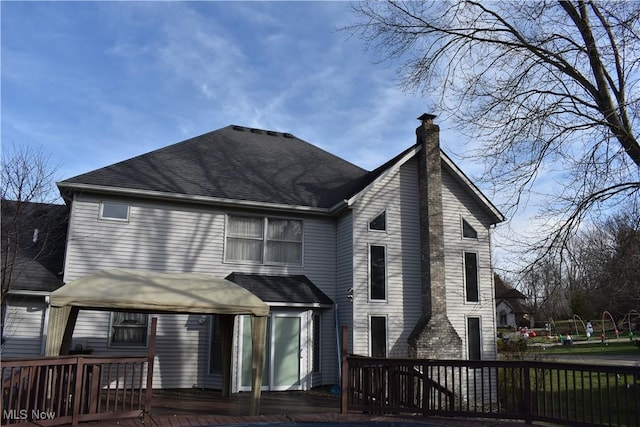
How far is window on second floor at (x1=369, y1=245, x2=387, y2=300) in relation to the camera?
1415cm

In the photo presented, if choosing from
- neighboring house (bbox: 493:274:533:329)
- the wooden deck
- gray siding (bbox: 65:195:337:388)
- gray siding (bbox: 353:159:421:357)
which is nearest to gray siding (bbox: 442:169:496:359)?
gray siding (bbox: 353:159:421:357)

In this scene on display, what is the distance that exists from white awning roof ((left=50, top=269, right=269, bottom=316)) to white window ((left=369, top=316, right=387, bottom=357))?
5508 mm

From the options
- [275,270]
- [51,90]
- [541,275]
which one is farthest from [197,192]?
[541,275]

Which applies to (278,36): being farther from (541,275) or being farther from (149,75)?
(541,275)

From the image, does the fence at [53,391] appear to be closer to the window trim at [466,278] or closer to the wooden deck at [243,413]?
the wooden deck at [243,413]

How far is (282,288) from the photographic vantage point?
532 inches

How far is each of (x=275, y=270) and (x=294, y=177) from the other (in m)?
3.33

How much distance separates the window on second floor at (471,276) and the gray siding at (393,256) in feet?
5.52

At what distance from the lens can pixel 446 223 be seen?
1529cm

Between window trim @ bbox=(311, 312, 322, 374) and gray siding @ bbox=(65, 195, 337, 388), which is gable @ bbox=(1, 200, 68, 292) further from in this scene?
window trim @ bbox=(311, 312, 322, 374)

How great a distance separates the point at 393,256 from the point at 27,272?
9.59m

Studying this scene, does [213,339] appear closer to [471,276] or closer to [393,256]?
[393,256]

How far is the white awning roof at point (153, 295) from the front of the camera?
324 inches

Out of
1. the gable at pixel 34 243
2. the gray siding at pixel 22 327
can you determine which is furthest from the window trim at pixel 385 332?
the gray siding at pixel 22 327
